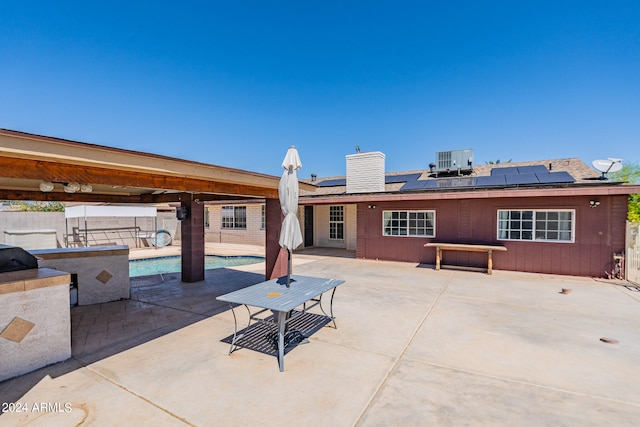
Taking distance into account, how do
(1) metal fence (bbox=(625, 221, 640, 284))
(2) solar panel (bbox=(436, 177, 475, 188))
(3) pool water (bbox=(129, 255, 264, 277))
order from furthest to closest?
(2) solar panel (bbox=(436, 177, 475, 188)) < (3) pool water (bbox=(129, 255, 264, 277)) < (1) metal fence (bbox=(625, 221, 640, 284))

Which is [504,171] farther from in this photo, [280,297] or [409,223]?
[280,297]

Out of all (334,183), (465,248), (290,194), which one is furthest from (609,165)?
(334,183)

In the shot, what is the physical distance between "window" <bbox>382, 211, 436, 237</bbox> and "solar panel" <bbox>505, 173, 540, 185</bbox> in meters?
2.68

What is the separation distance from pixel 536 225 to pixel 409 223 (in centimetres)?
396

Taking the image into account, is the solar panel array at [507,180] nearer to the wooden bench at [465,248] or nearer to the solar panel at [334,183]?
the wooden bench at [465,248]

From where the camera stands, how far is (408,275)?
8648mm

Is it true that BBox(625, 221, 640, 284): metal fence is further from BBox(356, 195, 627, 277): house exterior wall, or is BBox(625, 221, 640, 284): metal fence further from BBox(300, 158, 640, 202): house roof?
BBox(300, 158, 640, 202): house roof

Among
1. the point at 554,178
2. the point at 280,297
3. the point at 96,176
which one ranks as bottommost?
the point at 280,297

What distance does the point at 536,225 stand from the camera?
9.05 metres

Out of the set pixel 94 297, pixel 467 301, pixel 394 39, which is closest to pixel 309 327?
pixel 467 301

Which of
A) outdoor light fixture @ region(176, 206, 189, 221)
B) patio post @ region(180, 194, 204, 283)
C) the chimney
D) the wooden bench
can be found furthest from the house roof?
outdoor light fixture @ region(176, 206, 189, 221)

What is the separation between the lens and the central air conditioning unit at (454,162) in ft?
43.0

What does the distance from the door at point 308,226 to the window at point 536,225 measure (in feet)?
31.1

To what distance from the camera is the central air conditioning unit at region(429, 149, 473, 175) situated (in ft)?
43.0
